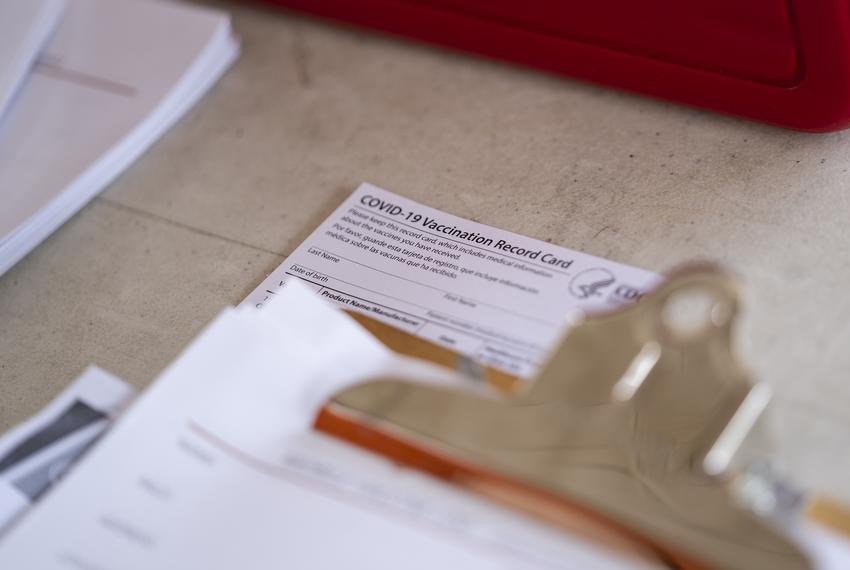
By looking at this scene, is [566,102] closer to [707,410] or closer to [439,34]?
[439,34]

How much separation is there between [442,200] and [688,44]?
193mm

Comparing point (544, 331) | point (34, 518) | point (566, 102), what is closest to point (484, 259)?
point (544, 331)

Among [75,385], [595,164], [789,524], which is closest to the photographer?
[789,524]

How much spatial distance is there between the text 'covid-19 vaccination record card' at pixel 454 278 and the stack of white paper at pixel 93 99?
0.17 metres

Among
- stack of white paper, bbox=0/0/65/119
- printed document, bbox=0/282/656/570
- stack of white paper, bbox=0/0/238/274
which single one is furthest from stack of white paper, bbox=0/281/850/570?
stack of white paper, bbox=0/0/65/119

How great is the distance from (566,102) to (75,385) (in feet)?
1.30

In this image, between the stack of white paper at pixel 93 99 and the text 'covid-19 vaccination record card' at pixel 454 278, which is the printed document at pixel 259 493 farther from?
the stack of white paper at pixel 93 99

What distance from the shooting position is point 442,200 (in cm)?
62

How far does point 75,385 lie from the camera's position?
500mm

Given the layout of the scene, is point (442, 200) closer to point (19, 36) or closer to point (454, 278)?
point (454, 278)

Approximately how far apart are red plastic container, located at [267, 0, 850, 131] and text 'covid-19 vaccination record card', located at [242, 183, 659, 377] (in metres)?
0.16

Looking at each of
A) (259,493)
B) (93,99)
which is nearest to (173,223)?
(93,99)

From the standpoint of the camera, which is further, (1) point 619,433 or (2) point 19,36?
(2) point 19,36

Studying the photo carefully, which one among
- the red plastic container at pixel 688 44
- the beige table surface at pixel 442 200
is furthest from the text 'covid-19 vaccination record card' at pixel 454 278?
the red plastic container at pixel 688 44
